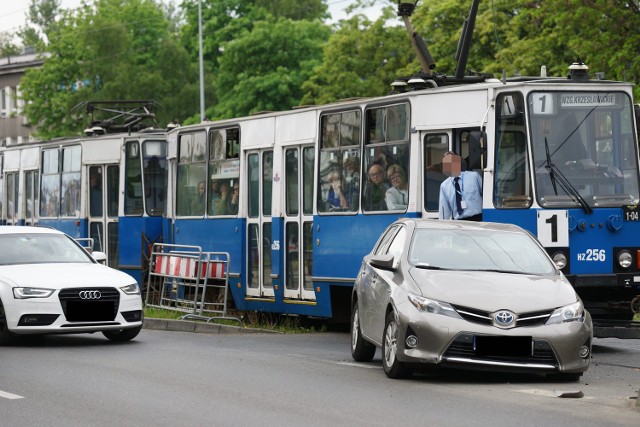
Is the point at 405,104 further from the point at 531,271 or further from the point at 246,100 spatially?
the point at 246,100

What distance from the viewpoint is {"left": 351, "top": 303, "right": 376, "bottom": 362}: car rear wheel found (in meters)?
15.2

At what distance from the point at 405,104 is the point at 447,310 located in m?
6.49

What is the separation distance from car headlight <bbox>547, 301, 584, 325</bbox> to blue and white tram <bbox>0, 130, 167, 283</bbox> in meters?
16.6

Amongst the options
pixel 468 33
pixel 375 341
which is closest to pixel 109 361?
pixel 375 341

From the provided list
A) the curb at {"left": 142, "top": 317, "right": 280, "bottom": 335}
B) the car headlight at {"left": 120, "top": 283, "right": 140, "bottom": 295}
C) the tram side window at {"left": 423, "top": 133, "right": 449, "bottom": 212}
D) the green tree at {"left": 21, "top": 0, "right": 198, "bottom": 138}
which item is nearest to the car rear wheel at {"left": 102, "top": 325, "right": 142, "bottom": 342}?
the car headlight at {"left": 120, "top": 283, "right": 140, "bottom": 295}

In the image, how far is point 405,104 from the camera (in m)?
18.8

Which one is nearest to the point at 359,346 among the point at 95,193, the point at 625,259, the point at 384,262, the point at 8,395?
the point at 384,262

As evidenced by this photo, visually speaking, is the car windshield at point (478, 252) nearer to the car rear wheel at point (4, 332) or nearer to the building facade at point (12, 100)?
the car rear wheel at point (4, 332)

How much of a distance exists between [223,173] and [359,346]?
941 centimetres

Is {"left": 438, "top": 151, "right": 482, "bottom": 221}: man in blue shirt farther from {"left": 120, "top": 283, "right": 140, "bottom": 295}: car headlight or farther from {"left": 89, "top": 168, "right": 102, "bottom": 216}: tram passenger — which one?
{"left": 89, "top": 168, "right": 102, "bottom": 216}: tram passenger

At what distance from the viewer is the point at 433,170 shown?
18516 millimetres

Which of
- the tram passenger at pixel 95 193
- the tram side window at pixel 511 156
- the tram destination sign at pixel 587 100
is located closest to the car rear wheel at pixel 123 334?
the tram side window at pixel 511 156

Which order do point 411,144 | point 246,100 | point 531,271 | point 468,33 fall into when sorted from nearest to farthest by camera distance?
point 531,271
point 411,144
point 468,33
point 246,100

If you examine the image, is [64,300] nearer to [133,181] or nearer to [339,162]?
[339,162]
